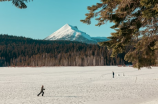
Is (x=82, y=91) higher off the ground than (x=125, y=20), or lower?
lower

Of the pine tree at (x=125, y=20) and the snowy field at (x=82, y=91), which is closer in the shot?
the pine tree at (x=125, y=20)

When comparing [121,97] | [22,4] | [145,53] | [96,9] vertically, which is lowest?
[121,97]

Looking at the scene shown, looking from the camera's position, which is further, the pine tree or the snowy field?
the snowy field

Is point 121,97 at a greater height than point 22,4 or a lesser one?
lesser

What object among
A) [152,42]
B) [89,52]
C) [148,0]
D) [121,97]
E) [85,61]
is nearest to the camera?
[148,0]

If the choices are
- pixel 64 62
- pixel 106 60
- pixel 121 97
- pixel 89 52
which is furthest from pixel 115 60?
pixel 121 97

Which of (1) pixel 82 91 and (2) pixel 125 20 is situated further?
(1) pixel 82 91

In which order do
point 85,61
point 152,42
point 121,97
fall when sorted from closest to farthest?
point 152,42, point 121,97, point 85,61

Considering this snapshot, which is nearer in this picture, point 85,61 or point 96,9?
point 96,9

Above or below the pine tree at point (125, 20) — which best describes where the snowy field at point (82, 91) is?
below

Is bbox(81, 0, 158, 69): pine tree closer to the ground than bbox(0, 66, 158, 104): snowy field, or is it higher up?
higher up

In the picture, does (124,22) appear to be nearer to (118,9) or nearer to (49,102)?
(118,9)

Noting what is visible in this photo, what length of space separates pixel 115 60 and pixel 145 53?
394ft

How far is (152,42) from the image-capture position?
35.0 ft
